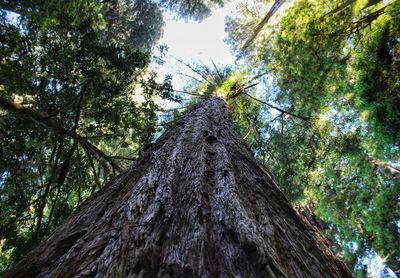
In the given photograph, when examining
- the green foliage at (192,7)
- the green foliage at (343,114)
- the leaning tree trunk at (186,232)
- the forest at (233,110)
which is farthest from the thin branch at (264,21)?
the leaning tree trunk at (186,232)

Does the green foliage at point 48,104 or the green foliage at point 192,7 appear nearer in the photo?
the green foliage at point 48,104

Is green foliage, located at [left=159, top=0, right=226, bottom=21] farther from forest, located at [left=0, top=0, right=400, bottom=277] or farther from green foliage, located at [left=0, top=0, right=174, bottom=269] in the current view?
green foliage, located at [left=0, top=0, right=174, bottom=269]

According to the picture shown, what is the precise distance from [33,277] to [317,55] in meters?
7.38

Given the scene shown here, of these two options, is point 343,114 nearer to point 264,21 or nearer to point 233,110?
point 233,110

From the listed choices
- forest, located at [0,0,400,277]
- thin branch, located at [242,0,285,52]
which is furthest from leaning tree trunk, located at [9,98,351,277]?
thin branch, located at [242,0,285,52]

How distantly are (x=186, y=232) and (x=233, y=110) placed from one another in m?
7.81

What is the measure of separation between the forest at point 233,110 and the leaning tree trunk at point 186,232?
100cm

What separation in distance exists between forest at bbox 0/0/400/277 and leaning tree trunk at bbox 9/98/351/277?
3.27 ft

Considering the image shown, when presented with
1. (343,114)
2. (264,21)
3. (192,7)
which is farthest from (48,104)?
(192,7)

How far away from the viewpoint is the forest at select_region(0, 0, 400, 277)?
5.15m

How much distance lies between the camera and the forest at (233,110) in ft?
16.9

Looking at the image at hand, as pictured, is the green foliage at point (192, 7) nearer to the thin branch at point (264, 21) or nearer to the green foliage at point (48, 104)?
the thin branch at point (264, 21)

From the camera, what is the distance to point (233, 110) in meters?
9.00

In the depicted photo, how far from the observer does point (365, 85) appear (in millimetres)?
5863
